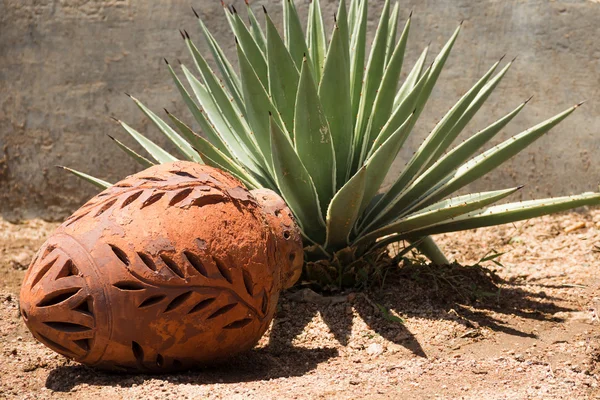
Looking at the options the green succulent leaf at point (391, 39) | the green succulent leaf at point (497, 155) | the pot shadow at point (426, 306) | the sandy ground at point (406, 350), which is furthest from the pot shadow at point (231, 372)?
the green succulent leaf at point (391, 39)

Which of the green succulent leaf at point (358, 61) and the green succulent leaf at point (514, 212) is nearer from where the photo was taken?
the green succulent leaf at point (514, 212)

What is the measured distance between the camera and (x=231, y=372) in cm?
254

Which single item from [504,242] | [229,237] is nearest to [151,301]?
[229,237]

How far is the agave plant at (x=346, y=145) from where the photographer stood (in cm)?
290

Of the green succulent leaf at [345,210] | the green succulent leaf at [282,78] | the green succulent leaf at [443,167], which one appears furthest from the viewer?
the green succulent leaf at [443,167]

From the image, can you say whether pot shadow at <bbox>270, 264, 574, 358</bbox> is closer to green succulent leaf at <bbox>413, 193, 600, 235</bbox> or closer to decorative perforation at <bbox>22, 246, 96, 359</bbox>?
green succulent leaf at <bbox>413, 193, 600, 235</bbox>

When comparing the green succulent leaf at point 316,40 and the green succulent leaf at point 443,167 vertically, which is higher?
the green succulent leaf at point 316,40

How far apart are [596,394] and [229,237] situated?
1142 mm

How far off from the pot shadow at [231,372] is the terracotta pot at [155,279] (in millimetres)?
44

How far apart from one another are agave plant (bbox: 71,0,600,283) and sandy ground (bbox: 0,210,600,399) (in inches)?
10.0

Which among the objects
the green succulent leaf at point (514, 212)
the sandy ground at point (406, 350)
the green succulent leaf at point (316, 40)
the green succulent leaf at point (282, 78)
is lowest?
the sandy ground at point (406, 350)

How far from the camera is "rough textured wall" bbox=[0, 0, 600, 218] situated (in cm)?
447

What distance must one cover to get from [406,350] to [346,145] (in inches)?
32.7

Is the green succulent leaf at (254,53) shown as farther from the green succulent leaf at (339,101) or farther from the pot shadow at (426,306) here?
the pot shadow at (426,306)
